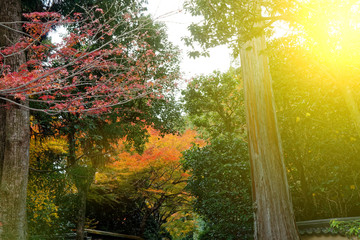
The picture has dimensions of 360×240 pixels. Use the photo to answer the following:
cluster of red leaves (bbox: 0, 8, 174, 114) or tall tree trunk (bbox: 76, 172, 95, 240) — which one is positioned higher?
cluster of red leaves (bbox: 0, 8, 174, 114)

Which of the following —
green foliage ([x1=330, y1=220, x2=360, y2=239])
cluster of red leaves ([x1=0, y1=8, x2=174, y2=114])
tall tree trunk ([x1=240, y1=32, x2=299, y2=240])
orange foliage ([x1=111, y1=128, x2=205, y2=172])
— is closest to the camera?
tall tree trunk ([x1=240, y1=32, x2=299, y2=240])

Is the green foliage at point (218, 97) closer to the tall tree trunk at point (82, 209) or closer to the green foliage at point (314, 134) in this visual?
the green foliage at point (314, 134)

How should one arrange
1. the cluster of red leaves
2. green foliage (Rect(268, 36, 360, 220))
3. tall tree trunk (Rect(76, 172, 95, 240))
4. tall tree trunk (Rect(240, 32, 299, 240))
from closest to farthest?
tall tree trunk (Rect(240, 32, 299, 240))
green foliage (Rect(268, 36, 360, 220))
the cluster of red leaves
tall tree trunk (Rect(76, 172, 95, 240))

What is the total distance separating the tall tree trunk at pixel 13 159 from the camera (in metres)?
5.43


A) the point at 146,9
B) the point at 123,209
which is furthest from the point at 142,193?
the point at 146,9

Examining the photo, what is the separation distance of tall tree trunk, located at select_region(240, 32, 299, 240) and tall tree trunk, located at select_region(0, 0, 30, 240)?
455 centimetres

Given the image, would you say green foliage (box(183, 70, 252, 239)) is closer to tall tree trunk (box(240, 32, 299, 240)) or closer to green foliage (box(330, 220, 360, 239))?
green foliage (box(330, 220, 360, 239))

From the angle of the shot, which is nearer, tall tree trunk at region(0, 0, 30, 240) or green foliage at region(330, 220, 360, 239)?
green foliage at region(330, 220, 360, 239)

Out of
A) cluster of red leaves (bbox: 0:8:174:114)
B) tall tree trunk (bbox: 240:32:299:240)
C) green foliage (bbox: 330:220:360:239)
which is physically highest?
cluster of red leaves (bbox: 0:8:174:114)

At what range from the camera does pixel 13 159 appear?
5.65 metres

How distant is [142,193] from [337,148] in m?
10.7

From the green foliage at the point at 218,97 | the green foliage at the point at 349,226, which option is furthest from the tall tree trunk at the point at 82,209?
the green foliage at the point at 349,226

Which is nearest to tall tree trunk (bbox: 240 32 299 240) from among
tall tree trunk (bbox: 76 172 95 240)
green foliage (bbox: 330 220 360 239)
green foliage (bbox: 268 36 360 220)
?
green foliage (bbox: 268 36 360 220)

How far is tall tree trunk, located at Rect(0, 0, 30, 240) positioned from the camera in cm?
543
